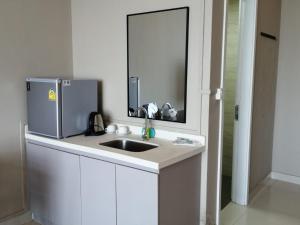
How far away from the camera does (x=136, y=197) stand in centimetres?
210

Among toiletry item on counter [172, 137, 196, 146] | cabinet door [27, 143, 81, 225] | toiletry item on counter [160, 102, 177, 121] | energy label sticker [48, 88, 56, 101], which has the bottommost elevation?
cabinet door [27, 143, 81, 225]

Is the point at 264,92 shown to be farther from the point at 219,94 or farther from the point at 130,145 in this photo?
the point at 130,145

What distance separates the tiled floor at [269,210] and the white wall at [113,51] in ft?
3.78

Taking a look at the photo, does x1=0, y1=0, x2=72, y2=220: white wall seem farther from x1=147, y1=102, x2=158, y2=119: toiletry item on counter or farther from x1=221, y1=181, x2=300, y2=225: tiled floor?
x1=221, y1=181, x2=300, y2=225: tiled floor

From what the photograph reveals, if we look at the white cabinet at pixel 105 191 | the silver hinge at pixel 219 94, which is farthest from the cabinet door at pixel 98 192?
the silver hinge at pixel 219 94

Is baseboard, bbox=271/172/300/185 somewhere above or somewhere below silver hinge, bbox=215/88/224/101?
below

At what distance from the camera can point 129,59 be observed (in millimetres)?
2764

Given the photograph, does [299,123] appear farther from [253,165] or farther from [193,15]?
[193,15]

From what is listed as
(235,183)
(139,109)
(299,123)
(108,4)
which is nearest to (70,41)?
(108,4)

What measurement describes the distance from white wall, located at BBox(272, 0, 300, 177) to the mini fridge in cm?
250

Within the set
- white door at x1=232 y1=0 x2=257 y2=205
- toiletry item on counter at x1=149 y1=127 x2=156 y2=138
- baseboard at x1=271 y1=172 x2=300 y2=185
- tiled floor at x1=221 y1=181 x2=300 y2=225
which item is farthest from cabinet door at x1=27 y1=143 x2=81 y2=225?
baseboard at x1=271 y1=172 x2=300 y2=185

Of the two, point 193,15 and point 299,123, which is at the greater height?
point 193,15

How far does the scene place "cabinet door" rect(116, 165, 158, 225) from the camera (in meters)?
2.02

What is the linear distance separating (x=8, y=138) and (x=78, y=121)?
0.63 m
